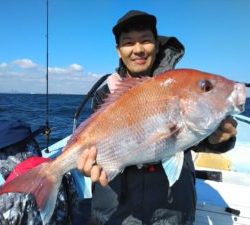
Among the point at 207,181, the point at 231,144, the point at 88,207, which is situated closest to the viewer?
the point at 231,144

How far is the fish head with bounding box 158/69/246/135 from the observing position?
2270 mm

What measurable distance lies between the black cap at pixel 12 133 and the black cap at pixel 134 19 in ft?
4.46

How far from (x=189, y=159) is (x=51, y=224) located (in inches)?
48.0

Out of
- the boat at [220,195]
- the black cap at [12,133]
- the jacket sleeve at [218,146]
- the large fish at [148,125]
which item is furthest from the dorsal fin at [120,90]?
the boat at [220,195]

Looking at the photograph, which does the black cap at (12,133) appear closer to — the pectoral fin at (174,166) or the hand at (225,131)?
the pectoral fin at (174,166)

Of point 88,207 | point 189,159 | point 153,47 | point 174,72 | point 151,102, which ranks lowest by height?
point 88,207

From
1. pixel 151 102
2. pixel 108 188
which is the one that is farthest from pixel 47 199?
pixel 151 102

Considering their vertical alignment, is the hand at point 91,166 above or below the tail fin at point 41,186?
above

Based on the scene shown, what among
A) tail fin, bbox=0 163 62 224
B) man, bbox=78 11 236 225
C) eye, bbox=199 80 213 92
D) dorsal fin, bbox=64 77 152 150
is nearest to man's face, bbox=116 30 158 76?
man, bbox=78 11 236 225

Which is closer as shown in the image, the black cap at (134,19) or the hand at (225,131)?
the hand at (225,131)

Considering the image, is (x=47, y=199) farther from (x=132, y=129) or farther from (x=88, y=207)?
(x=88, y=207)

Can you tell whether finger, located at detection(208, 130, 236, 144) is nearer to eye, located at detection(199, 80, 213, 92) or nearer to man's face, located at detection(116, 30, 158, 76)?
eye, located at detection(199, 80, 213, 92)

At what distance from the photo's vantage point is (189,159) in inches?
112

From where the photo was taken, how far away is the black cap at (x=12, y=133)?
132 inches
